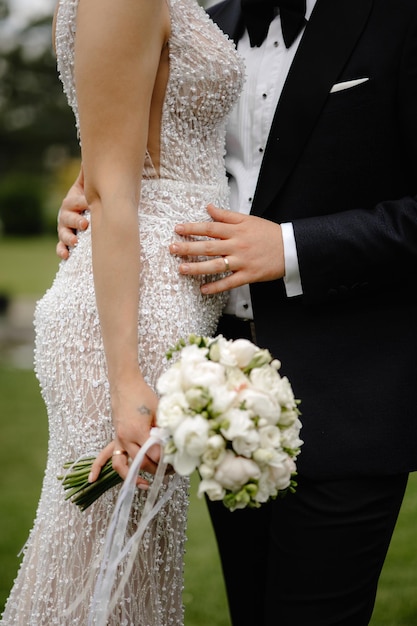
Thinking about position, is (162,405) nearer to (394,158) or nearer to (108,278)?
(108,278)

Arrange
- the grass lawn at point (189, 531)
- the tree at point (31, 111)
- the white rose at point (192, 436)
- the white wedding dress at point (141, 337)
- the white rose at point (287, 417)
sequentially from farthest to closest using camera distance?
the tree at point (31, 111)
the grass lawn at point (189, 531)
the white wedding dress at point (141, 337)
the white rose at point (287, 417)
the white rose at point (192, 436)

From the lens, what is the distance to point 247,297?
2.45 m

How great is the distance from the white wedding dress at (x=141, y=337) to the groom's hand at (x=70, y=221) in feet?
0.25

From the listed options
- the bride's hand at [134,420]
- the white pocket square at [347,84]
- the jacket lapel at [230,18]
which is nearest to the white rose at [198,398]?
the bride's hand at [134,420]

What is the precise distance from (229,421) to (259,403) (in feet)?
0.23

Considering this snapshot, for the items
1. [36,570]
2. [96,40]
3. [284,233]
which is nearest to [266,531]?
[36,570]

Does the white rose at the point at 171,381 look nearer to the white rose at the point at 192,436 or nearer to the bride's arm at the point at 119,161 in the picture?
the white rose at the point at 192,436

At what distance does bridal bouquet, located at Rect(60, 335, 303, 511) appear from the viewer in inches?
65.1

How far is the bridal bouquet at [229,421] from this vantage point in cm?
165

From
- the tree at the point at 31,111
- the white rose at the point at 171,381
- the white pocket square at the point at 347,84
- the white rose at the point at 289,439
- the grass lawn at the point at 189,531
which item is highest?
the tree at the point at 31,111

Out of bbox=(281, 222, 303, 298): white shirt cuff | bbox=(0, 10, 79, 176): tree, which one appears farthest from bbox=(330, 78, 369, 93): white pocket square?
bbox=(0, 10, 79, 176): tree

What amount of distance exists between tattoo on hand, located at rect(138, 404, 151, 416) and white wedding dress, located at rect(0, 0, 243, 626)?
199mm

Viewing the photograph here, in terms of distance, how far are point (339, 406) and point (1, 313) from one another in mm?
10276

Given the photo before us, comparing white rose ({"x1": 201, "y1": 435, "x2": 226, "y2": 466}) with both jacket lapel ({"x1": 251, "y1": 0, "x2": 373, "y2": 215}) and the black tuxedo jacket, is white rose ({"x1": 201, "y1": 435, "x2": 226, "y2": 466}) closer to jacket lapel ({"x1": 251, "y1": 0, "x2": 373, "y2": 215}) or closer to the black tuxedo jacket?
the black tuxedo jacket
